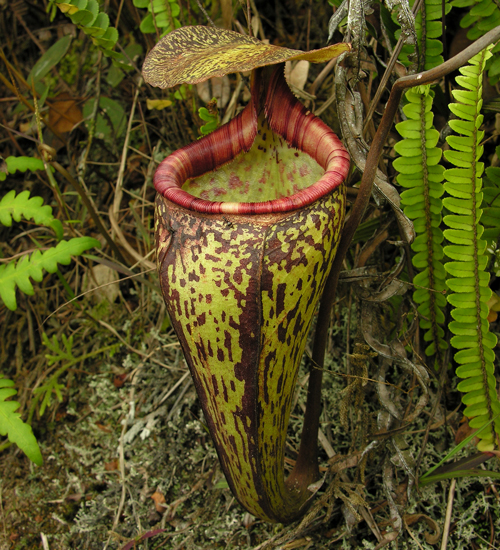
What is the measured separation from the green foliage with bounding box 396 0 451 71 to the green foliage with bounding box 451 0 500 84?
6 cm

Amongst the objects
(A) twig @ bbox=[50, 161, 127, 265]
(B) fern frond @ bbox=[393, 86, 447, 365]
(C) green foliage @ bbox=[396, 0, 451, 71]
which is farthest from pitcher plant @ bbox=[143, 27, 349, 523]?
(A) twig @ bbox=[50, 161, 127, 265]

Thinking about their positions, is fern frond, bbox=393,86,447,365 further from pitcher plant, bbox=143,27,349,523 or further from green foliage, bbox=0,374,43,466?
green foliage, bbox=0,374,43,466

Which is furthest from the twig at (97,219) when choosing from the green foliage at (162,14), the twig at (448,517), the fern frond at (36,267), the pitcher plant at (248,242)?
the twig at (448,517)

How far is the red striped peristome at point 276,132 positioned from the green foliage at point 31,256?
0.53 metres

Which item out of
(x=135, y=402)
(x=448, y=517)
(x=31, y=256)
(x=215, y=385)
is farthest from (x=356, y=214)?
(x=135, y=402)

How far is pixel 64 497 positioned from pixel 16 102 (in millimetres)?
1745

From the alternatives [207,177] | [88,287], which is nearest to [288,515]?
[207,177]

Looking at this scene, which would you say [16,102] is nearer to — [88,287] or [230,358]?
[88,287]

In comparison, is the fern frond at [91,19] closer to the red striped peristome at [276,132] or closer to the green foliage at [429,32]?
the red striped peristome at [276,132]

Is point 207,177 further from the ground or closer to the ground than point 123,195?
further from the ground

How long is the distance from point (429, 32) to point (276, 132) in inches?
18.1

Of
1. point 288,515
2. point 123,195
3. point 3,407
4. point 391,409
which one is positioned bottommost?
point 288,515

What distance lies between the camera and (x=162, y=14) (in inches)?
56.6

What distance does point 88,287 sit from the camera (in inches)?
78.2
